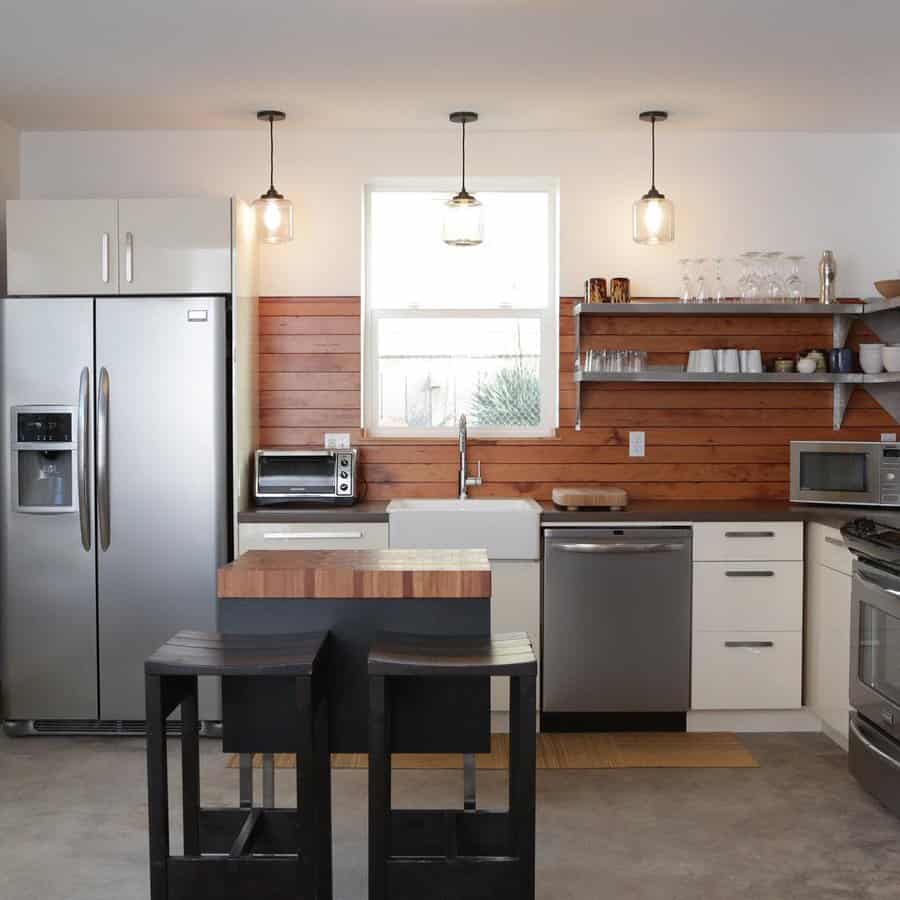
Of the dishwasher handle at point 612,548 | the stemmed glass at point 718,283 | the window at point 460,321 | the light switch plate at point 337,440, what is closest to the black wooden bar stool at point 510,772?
the dishwasher handle at point 612,548

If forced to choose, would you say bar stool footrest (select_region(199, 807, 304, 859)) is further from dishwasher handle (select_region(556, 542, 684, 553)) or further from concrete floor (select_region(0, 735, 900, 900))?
dishwasher handle (select_region(556, 542, 684, 553))

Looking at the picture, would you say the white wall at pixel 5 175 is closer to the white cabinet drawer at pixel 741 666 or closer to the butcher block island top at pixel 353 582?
the butcher block island top at pixel 353 582

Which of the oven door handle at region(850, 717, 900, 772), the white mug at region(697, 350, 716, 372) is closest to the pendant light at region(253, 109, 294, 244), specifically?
the white mug at region(697, 350, 716, 372)

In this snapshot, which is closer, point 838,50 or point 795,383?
point 838,50

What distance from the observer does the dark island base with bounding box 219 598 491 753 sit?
9.37 ft

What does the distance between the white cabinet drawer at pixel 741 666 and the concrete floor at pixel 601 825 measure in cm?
23

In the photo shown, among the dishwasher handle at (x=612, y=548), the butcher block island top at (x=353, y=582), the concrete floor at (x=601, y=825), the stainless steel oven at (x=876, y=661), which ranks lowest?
the concrete floor at (x=601, y=825)

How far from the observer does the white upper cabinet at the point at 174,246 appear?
443 cm

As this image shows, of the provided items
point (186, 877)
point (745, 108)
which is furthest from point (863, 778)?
point (745, 108)

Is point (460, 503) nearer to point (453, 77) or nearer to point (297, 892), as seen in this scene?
point (453, 77)

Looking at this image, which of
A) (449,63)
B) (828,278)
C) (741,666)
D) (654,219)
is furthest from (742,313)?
(449,63)

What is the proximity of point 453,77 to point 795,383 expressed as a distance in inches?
82.8

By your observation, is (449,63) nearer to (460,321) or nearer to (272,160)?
(272,160)

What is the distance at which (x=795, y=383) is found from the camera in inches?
194
